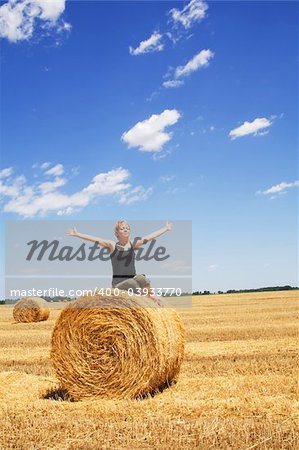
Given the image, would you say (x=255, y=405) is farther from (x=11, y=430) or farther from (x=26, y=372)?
(x=26, y=372)

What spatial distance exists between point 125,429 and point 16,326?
51.7ft

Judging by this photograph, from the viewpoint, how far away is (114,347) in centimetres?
747

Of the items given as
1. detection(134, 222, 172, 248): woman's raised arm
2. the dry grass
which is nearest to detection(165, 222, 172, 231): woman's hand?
detection(134, 222, 172, 248): woman's raised arm

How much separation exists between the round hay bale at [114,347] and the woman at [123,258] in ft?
0.61

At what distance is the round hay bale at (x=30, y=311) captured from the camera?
71.6 ft

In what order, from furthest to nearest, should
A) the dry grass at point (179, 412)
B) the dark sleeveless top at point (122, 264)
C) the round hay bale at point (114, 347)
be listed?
the dark sleeveless top at point (122, 264), the round hay bale at point (114, 347), the dry grass at point (179, 412)

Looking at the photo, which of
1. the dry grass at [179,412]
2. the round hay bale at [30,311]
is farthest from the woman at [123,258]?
the round hay bale at [30,311]

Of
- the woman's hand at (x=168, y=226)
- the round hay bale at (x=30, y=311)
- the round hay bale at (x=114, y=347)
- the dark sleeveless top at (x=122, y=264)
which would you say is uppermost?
the woman's hand at (x=168, y=226)

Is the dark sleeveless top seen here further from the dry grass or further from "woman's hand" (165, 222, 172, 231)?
the dry grass

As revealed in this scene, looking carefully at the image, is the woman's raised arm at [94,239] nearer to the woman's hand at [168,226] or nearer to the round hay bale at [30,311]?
the woman's hand at [168,226]

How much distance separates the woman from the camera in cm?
746

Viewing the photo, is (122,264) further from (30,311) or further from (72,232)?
(30,311)

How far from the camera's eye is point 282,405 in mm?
6109

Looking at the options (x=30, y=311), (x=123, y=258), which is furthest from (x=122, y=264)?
(x=30, y=311)
